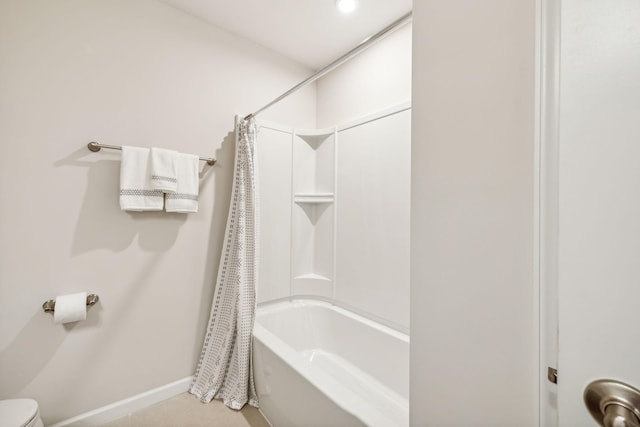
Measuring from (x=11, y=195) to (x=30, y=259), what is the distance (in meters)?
0.33

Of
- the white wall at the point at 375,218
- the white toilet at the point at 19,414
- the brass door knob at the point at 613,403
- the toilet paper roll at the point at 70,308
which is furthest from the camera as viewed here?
the white wall at the point at 375,218

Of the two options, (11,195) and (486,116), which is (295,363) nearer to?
(486,116)

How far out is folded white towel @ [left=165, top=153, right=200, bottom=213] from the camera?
1.55 meters

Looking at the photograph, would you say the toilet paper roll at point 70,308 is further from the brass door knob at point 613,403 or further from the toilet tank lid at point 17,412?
the brass door knob at point 613,403

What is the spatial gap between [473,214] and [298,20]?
191 centimetres

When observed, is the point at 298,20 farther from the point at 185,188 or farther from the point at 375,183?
the point at 185,188

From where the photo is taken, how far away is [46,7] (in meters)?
1.30

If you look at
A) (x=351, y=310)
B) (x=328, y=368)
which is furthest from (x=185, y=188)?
(x=328, y=368)

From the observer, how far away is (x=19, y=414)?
1.04 metres

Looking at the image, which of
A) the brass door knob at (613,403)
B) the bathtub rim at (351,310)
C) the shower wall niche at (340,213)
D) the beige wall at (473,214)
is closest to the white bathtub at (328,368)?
the bathtub rim at (351,310)

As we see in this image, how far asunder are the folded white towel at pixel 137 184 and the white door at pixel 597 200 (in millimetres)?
1768

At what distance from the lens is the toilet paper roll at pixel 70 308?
49.0 inches

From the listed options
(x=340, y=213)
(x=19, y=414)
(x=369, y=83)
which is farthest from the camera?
(x=340, y=213)

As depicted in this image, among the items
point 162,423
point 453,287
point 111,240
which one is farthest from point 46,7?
point 162,423
